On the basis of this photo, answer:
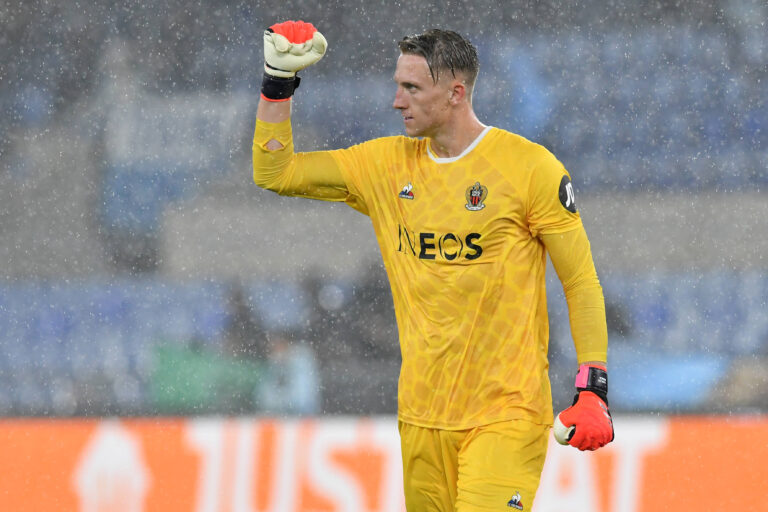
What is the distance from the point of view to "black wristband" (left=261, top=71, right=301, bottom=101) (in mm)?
3453

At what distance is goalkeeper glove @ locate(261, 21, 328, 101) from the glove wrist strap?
1178 mm

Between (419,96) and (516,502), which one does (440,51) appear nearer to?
(419,96)

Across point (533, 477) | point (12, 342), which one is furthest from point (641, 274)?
point (533, 477)

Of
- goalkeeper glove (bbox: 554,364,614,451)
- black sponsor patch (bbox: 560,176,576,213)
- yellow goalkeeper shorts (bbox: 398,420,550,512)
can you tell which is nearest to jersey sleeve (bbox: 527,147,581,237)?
black sponsor patch (bbox: 560,176,576,213)

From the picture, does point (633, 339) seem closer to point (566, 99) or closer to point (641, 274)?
point (641, 274)

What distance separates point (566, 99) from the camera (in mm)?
10789

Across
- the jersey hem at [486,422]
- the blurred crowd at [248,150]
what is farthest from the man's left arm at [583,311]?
the blurred crowd at [248,150]

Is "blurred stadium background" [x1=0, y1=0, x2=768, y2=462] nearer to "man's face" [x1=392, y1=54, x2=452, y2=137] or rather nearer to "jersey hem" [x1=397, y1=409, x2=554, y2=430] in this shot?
"jersey hem" [x1=397, y1=409, x2=554, y2=430]

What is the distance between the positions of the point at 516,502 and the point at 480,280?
0.64 meters

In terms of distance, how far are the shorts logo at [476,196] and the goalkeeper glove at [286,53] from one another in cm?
58

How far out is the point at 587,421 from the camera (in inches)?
129

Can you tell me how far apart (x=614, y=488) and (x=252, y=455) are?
186cm

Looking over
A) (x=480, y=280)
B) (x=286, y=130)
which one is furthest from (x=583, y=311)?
(x=286, y=130)

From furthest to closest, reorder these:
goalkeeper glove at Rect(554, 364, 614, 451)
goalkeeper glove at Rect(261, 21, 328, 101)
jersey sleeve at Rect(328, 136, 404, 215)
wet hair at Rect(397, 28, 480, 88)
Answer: jersey sleeve at Rect(328, 136, 404, 215) < wet hair at Rect(397, 28, 480, 88) < goalkeeper glove at Rect(261, 21, 328, 101) < goalkeeper glove at Rect(554, 364, 614, 451)
